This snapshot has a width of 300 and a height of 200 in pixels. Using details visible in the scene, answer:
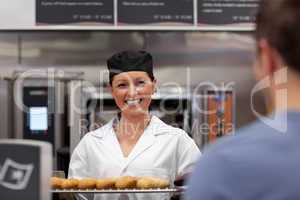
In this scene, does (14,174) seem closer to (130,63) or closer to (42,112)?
(130,63)

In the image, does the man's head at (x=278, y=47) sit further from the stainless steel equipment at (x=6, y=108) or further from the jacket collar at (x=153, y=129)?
the stainless steel equipment at (x=6, y=108)

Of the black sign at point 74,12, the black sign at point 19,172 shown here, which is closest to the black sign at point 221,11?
the black sign at point 74,12

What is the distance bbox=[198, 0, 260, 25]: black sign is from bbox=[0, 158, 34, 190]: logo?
5.48 feet

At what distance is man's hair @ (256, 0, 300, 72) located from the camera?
1.59 feet

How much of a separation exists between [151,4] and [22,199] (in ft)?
5.48

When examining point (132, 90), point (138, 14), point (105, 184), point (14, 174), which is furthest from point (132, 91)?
point (138, 14)

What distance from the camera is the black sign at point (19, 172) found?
74 cm

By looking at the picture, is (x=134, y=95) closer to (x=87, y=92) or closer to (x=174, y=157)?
(x=174, y=157)

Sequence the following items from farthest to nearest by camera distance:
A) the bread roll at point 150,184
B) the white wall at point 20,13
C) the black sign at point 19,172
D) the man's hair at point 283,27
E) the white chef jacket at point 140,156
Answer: the white wall at point 20,13 → the white chef jacket at point 140,156 → the bread roll at point 150,184 → the black sign at point 19,172 → the man's hair at point 283,27

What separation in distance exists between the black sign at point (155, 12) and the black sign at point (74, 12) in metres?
0.06

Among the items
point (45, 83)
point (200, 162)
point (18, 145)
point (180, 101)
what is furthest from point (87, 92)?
point (200, 162)

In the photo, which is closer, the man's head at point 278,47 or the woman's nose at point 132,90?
the man's head at point 278,47

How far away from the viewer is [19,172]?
0.77m

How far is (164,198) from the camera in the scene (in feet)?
4.55
